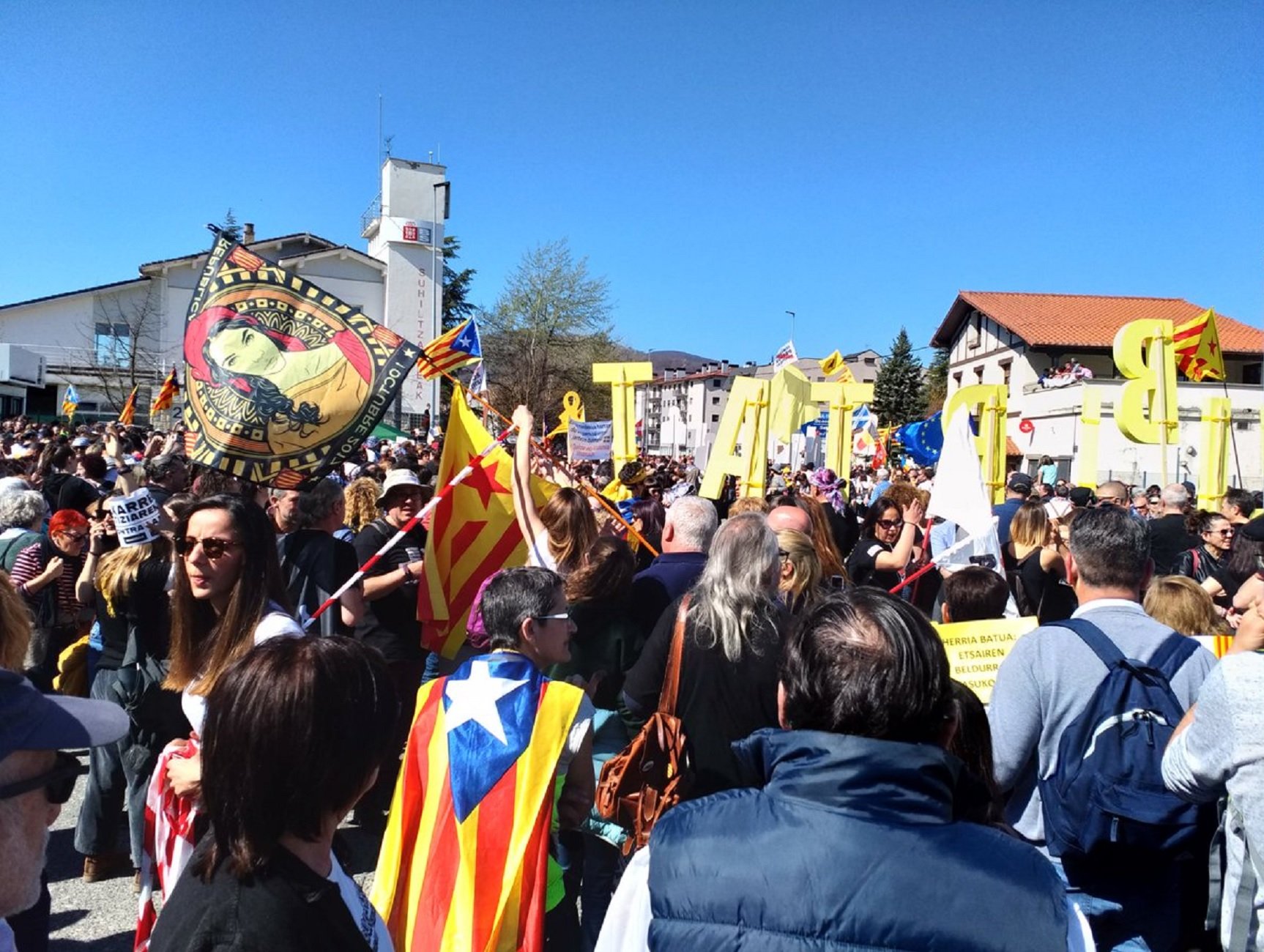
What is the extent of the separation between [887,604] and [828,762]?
0.37m

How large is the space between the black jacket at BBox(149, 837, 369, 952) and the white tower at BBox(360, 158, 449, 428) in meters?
41.3

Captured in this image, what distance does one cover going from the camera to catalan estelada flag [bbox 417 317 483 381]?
721 cm

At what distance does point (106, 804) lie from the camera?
4.43 meters

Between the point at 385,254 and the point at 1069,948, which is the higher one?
the point at 385,254

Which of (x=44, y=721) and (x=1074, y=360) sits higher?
(x=1074, y=360)

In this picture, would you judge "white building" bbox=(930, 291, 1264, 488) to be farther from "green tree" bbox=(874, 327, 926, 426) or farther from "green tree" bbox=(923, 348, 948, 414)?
"green tree" bbox=(923, 348, 948, 414)

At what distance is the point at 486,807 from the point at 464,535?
342cm

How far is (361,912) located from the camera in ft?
5.95

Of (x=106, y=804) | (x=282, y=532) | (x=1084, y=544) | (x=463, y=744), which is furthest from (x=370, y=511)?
(x=1084, y=544)

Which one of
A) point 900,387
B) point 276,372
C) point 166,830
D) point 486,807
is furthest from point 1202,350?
point 900,387

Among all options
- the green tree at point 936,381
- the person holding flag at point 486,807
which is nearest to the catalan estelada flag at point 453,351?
the person holding flag at point 486,807

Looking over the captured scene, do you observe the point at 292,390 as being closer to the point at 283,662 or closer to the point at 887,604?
the point at 283,662

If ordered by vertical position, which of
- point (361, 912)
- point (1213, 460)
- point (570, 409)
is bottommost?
point (361, 912)

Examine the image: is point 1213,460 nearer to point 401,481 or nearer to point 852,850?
point 401,481
